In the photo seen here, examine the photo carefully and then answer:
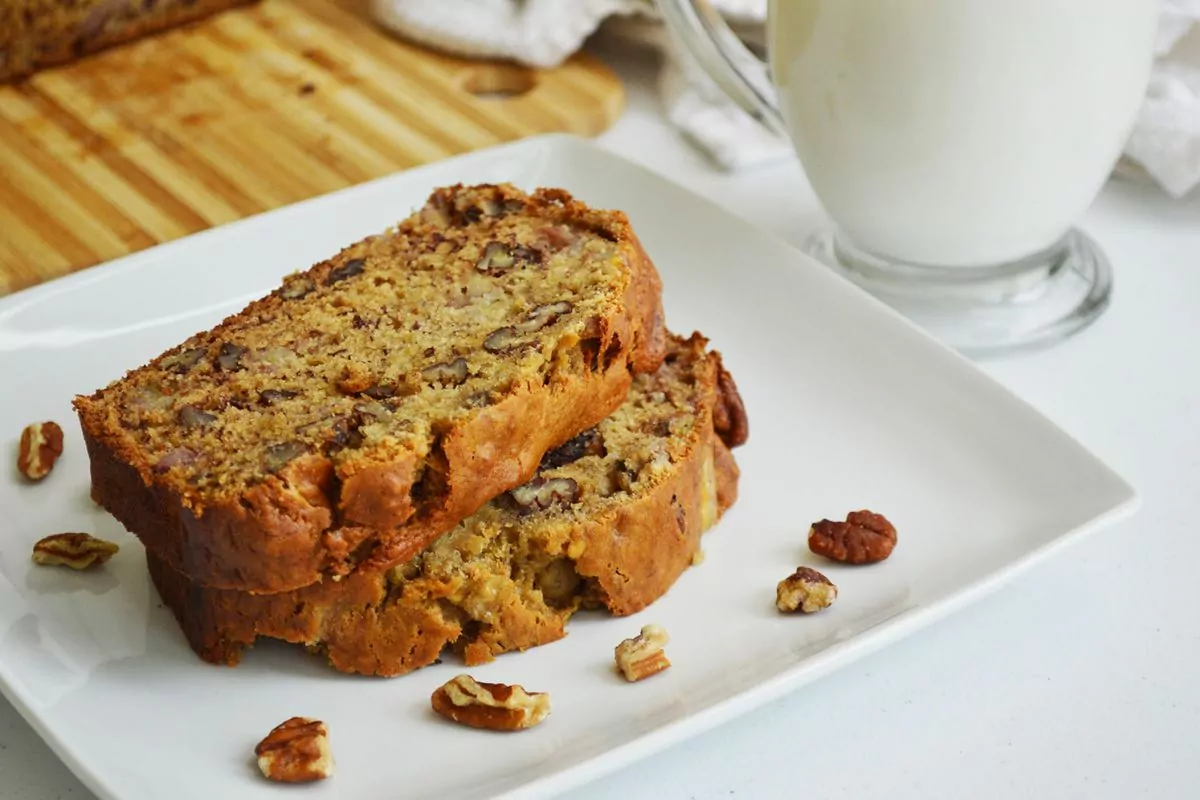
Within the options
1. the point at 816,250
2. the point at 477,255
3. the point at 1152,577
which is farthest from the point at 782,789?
the point at 816,250

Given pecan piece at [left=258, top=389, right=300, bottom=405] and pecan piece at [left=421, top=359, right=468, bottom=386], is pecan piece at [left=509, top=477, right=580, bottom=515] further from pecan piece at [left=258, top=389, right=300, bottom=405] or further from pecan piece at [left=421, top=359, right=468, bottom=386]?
pecan piece at [left=258, top=389, right=300, bottom=405]

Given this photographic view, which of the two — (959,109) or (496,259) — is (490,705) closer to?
(496,259)

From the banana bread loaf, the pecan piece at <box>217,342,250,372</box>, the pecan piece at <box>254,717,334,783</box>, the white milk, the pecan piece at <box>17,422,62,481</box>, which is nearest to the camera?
the pecan piece at <box>254,717,334,783</box>

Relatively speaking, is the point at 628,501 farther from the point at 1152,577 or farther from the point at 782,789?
the point at 1152,577

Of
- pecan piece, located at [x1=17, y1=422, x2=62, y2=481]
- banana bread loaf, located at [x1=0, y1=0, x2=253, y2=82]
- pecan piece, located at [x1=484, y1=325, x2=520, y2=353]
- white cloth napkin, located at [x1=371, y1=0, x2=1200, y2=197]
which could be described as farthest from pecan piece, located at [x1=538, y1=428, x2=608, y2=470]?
banana bread loaf, located at [x1=0, y1=0, x2=253, y2=82]

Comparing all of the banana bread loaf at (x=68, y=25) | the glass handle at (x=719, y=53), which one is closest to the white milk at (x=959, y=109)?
the glass handle at (x=719, y=53)

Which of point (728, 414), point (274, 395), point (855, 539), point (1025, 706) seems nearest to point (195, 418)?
point (274, 395)

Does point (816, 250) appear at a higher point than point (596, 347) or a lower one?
lower
